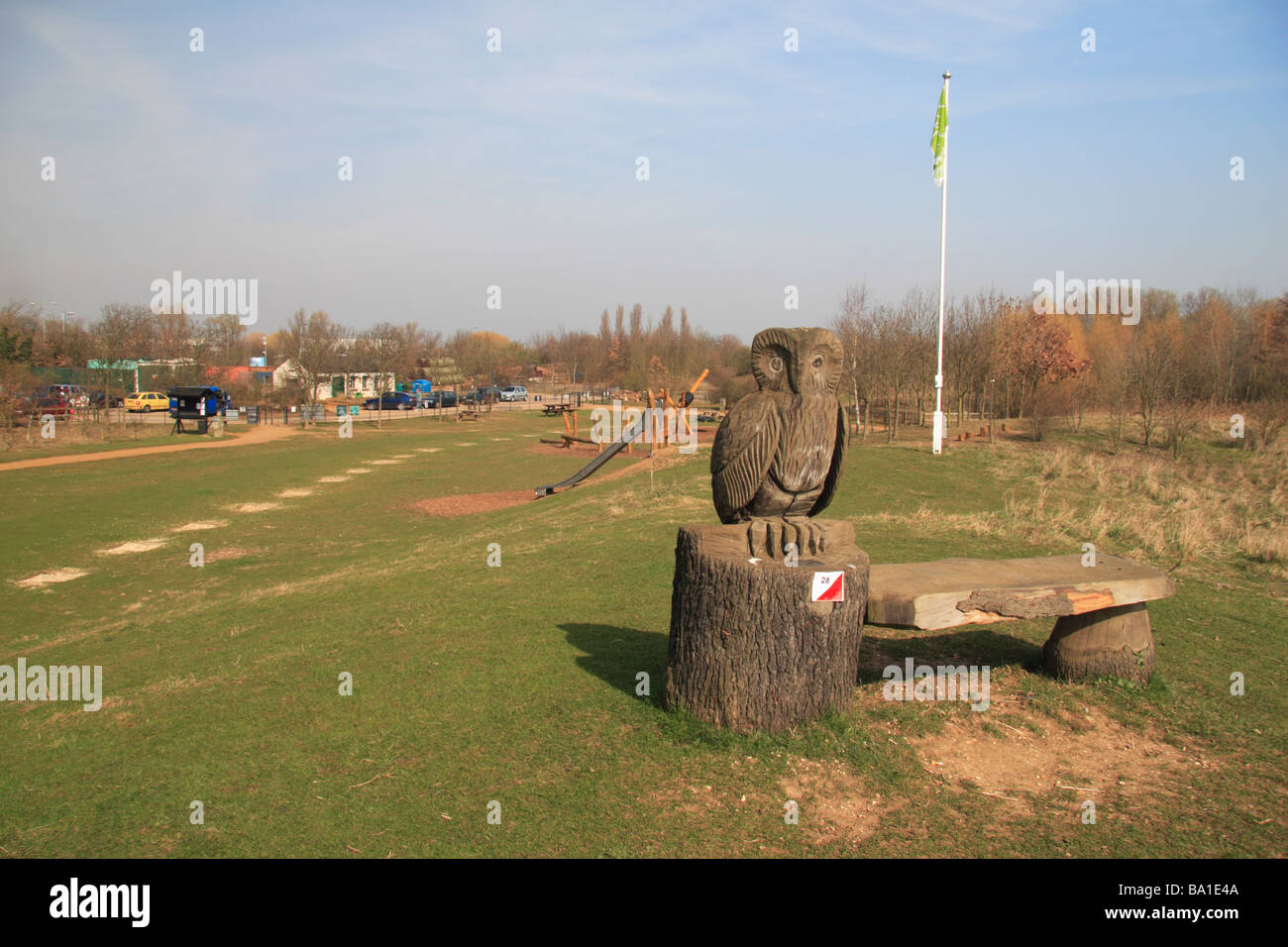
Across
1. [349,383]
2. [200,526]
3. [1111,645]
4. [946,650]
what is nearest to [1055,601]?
[1111,645]

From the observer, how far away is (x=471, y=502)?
21344mm

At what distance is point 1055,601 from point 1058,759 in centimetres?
106

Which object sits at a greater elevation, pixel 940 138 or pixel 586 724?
pixel 940 138

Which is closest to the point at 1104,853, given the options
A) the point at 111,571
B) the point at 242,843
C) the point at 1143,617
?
the point at 1143,617

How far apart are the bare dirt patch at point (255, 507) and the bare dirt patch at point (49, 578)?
5689 millimetres

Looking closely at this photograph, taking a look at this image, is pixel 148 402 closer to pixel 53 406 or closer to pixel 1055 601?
pixel 53 406

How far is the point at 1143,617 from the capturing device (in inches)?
250

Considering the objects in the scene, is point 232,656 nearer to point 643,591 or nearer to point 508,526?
point 643,591

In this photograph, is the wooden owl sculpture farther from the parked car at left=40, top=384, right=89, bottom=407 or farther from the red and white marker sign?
the parked car at left=40, top=384, right=89, bottom=407

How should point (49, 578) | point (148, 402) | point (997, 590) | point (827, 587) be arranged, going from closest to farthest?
point (827, 587) < point (997, 590) < point (49, 578) < point (148, 402)

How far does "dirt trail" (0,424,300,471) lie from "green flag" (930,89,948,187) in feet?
91.5

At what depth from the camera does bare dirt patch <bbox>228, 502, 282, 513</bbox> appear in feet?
64.9

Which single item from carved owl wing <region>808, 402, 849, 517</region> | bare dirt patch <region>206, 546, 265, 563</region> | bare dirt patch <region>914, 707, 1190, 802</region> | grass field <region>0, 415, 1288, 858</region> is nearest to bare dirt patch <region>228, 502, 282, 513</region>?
bare dirt patch <region>206, 546, 265, 563</region>

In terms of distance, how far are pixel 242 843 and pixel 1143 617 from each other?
648 centimetres
